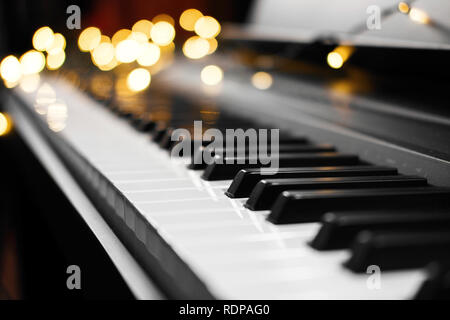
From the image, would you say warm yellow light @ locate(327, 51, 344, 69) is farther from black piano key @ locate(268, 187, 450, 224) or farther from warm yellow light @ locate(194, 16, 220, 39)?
warm yellow light @ locate(194, 16, 220, 39)

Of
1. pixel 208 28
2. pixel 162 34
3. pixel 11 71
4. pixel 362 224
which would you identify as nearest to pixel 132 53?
pixel 162 34

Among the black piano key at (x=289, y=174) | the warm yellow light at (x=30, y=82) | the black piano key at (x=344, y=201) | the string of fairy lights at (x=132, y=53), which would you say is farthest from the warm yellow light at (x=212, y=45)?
the black piano key at (x=344, y=201)

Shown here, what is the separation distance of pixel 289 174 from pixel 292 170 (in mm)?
22

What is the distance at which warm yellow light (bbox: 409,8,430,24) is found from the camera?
1103mm

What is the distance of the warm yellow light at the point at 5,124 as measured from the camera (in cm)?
260

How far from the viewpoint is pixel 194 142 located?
51.6 inches

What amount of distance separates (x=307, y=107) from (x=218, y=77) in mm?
832

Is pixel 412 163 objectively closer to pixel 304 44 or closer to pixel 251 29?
pixel 304 44

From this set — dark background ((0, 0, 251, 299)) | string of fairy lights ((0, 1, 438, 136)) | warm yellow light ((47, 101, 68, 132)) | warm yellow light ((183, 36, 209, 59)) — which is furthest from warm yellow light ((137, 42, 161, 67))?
warm yellow light ((47, 101, 68, 132))

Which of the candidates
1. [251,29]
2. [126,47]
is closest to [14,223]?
[126,47]

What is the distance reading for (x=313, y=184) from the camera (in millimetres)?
889

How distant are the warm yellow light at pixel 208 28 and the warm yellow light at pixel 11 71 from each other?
4.20 ft

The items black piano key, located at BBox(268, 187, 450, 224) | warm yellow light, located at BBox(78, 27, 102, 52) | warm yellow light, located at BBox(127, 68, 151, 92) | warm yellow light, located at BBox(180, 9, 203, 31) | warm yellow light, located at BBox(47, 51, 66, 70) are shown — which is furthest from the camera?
warm yellow light, located at BBox(47, 51, 66, 70)

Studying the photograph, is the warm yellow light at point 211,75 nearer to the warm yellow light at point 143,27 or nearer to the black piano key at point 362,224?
the warm yellow light at point 143,27
